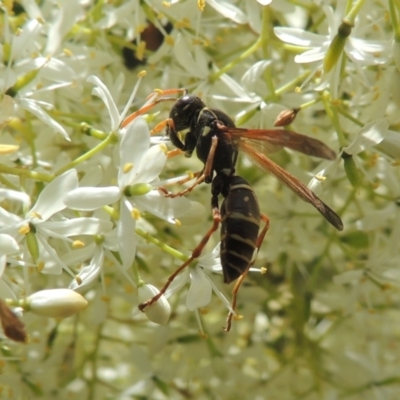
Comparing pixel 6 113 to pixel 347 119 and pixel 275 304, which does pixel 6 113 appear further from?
pixel 275 304

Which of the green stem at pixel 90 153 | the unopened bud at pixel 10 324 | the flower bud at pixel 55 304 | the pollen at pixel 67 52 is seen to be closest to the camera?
the unopened bud at pixel 10 324

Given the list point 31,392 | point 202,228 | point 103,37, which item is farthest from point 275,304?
point 103,37

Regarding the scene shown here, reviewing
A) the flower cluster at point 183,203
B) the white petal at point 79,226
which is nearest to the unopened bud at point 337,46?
the flower cluster at point 183,203

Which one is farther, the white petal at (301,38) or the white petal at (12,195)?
the white petal at (301,38)

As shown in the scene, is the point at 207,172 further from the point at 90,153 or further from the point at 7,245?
the point at 7,245

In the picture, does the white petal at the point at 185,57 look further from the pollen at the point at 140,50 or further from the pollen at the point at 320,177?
the pollen at the point at 320,177
